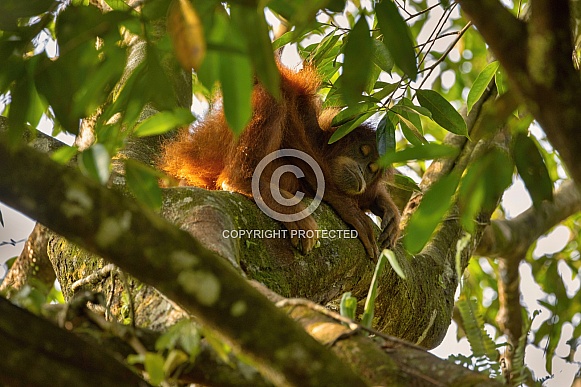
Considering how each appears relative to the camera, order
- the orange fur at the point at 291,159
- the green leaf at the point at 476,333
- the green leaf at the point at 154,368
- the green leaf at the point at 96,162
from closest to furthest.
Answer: the green leaf at the point at 154,368 → the green leaf at the point at 96,162 → the green leaf at the point at 476,333 → the orange fur at the point at 291,159

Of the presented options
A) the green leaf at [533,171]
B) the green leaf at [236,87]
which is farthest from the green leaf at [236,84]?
the green leaf at [533,171]

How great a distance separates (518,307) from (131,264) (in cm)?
470

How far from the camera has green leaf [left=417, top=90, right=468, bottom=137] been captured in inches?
113

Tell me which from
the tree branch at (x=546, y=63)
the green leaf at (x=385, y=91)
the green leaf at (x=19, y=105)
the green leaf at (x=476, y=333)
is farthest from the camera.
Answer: the green leaf at (x=385, y=91)

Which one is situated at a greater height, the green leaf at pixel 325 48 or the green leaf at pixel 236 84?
the green leaf at pixel 325 48

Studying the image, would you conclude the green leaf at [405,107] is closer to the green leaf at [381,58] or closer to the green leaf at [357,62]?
the green leaf at [381,58]

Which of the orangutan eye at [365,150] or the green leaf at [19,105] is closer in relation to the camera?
the green leaf at [19,105]

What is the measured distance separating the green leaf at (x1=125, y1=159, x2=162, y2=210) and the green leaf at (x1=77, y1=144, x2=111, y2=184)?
17 centimetres

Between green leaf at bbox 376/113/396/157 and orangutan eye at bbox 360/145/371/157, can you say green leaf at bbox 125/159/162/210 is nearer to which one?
green leaf at bbox 376/113/396/157

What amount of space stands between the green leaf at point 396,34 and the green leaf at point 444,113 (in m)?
1.13

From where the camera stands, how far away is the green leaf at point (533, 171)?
1.56 meters

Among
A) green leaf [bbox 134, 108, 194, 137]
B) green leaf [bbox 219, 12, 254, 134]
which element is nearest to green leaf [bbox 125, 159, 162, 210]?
green leaf [bbox 134, 108, 194, 137]

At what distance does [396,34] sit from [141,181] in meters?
0.68

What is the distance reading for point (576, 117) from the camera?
1075 mm
